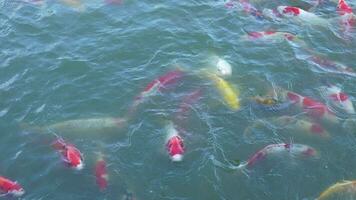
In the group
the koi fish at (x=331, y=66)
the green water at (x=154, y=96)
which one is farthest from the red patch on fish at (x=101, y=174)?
the koi fish at (x=331, y=66)

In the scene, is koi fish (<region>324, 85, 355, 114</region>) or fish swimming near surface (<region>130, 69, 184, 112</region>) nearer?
koi fish (<region>324, 85, 355, 114</region>)

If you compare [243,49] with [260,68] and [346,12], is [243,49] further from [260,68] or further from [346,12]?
[346,12]

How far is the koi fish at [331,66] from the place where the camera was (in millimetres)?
15475

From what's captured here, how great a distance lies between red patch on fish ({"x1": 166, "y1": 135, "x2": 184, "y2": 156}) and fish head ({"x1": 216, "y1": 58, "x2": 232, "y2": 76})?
370cm

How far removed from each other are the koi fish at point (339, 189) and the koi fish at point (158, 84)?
576 centimetres

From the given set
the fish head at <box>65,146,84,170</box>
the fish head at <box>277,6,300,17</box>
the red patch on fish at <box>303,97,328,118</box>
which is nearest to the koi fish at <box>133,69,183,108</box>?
the fish head at <box>65,146,84,170</box>

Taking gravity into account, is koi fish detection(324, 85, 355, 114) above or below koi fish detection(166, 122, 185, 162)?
below

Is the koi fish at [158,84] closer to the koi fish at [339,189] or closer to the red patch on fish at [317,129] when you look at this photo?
the red patch on fish at [317,129]

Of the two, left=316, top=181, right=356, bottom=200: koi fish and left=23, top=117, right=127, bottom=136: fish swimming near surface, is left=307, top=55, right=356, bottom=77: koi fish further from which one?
left=23, top=117, right=127, bottom=136: fish swimming near surface

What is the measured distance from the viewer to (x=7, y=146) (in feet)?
42.7

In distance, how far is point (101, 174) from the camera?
12.1m

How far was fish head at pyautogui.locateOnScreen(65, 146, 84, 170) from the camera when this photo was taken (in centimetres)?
1221

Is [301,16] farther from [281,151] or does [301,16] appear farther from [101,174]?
[101,174]

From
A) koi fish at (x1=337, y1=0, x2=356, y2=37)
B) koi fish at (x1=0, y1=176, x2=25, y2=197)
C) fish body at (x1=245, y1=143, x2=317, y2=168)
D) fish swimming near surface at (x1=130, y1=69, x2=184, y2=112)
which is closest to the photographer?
koi fish at (x1=0, y1=176, x2=25, y2=197)
